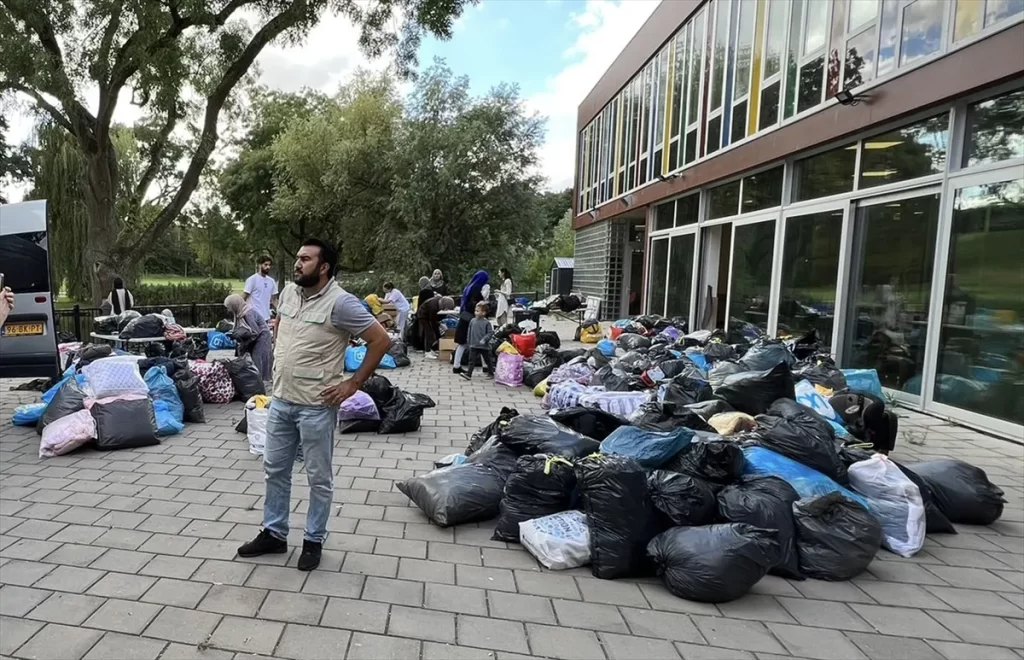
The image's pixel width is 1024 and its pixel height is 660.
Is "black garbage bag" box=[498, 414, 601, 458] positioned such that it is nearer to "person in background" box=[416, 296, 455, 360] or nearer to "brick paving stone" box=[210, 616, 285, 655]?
"brick paving stone" box=[210, 616, 285, 655]

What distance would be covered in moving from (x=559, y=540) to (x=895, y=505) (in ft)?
6.88

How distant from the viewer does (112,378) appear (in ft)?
18.1

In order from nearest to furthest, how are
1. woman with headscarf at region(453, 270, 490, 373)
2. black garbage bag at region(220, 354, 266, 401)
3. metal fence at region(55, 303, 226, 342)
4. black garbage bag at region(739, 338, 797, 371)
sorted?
black garbage bag at region(739, 338, 797, 371) → black garbage bag at region(220, 354, 266, 401) → woman with headscarf at region(453, 270, 490, 373) → metal fence at region(55, 303, 226, 342)

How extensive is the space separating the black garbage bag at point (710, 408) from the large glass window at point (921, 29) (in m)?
4.77

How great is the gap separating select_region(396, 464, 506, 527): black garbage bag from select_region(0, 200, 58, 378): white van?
5.07 m

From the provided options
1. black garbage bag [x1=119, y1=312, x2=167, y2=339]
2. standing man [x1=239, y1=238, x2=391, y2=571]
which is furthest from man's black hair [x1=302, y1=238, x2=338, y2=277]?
black garbage bag [x1=119, y1=312, x2=167, y2=339]

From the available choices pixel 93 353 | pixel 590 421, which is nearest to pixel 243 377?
pixel 93 353

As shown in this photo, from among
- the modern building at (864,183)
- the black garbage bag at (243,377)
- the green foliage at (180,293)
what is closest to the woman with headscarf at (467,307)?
the black garbage bag at (243,377)

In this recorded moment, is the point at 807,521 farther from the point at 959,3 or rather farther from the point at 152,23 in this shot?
the point at 152,23

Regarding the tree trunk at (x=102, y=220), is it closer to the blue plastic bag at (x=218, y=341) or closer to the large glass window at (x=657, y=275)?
the blue plastic bag at (x=218, y=341)

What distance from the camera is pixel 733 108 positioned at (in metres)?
Answer: 11.7

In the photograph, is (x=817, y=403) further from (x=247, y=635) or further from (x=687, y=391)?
(x=247, y=635)

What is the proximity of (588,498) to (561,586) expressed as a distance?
47 cm

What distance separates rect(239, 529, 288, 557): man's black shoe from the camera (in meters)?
3.32
